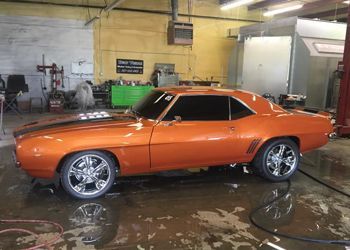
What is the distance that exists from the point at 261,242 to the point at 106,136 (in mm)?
1966

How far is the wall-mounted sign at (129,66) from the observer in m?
13.3

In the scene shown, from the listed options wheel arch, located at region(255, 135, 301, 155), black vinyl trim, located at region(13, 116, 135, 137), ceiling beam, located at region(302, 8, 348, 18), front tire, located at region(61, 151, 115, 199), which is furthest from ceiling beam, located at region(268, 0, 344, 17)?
front tire, located at region(61, 151, 115, 199)

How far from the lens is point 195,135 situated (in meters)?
4.11

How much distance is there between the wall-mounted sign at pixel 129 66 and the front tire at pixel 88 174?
9.95m

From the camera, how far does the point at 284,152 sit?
4.67 meters

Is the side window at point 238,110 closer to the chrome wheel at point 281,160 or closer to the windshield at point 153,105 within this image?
the chrome wheel at point 281,160

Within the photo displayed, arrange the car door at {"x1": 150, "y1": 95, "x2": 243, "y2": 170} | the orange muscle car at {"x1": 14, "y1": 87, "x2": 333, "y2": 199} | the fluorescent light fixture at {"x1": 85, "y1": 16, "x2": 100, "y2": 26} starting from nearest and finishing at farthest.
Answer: the orange muscle car at {"x1": 14, "y1": 87, "x2": 333, "y2": 199} < the car door at {"x1": 150, "y1": 95, "x2": 243, "y2": 170} < the fluorescent light fixture at {"x1": 85, "y1": 16, "x2": 100, "y2": 26}

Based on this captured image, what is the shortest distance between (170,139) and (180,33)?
9.51 m

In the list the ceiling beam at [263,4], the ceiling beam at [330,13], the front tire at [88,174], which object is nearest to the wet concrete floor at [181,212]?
the front tire at [88,174]

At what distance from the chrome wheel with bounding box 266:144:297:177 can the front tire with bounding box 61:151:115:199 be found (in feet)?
7.11

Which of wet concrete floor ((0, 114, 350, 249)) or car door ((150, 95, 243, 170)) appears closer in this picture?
wet concrete floor ((0, 114, 350, 249))

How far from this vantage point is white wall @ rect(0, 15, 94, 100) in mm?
12047

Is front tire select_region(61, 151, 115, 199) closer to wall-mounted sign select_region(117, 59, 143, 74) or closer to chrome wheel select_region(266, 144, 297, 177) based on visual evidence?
chrome wheel select_region(266, 144, 297, 177)

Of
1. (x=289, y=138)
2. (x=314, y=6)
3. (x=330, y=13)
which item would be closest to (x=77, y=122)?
(x=289, y=138)
